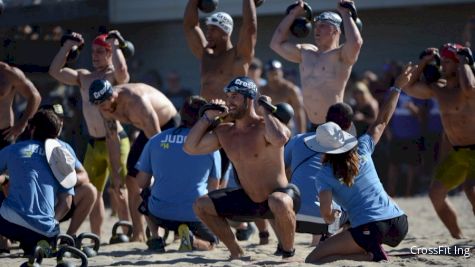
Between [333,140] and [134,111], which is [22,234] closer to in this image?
[134,111]

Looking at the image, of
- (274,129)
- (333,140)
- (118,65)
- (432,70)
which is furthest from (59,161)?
(432,70)

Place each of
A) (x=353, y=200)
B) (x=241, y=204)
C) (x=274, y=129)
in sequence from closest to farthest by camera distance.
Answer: (x=353, y=200) → (x=274, y=129) → (x=241, y=204)

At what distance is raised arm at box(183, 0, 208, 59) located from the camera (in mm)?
10570

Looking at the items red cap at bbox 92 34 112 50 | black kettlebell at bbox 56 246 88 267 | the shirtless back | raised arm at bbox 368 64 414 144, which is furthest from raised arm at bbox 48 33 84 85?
raised arm at bbox 368 64 414 144

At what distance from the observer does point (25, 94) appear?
10.5m

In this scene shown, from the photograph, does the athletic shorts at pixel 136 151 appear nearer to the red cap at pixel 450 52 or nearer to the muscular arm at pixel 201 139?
the muscular arm at pixel 201 139

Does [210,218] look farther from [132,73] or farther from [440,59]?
[132,73]

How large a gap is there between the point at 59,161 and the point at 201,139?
1074 mm

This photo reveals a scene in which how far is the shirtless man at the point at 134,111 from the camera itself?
10.1 metres

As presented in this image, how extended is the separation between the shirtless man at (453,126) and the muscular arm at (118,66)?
8.55ft

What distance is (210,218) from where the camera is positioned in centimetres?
877

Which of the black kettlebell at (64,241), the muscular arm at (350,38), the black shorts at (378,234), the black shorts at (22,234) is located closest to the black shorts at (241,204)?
the black shorts at (378,234)

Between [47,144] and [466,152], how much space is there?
3.68 m

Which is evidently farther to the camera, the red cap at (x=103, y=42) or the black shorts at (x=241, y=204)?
the red cap at (x=103, y=42)
